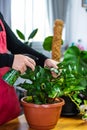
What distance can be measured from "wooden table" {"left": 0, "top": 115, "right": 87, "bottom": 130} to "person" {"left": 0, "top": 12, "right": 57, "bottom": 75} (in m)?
0.20

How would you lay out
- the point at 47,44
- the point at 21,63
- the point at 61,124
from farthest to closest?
the point at 47,44 → the point at 61,124 → the point at 21,63

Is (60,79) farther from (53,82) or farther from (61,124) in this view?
(61,124)

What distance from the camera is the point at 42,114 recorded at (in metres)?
0.88

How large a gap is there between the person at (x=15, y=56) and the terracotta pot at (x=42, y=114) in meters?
0.13

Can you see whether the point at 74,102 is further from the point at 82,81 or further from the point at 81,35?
the point at 81,35

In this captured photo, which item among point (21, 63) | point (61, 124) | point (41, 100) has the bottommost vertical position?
point (61, 124)

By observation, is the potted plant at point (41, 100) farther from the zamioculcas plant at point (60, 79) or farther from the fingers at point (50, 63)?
the fingers at point (50, 63)

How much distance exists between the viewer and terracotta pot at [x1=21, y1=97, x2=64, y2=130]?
87 centimetres

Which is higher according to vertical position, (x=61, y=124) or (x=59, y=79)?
(x=59, y=79)


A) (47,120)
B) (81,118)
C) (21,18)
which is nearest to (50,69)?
(47,120)

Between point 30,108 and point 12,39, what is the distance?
41 cm

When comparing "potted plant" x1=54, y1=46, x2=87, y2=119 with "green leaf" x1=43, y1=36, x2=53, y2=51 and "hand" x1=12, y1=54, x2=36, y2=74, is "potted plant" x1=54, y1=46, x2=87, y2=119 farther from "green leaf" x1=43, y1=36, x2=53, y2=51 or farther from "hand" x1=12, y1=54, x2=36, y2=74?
"green leaf" x1=43, y1=36, x2=53, y2=51

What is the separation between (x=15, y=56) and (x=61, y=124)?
321 millimetres

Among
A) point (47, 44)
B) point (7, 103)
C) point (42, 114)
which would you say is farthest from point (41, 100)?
point (47, 44)
